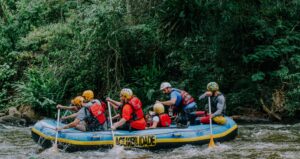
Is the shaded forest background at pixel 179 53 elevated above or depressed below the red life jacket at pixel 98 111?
above

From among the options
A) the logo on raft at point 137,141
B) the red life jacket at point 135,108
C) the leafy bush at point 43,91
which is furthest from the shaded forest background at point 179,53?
the logo on raft at point 137,141

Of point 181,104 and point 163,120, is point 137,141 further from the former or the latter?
point 181,104

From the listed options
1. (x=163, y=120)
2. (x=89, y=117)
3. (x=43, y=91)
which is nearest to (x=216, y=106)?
(x=163, y=120)

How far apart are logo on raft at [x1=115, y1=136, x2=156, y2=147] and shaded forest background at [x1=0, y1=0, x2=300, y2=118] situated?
4.80 m

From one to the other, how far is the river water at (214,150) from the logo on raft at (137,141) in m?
0.13

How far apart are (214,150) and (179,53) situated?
6205mm

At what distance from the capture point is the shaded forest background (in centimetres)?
1484

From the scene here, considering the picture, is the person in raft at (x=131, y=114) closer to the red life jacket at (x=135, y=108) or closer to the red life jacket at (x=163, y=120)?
the red life jacket at (x=135, y=108)

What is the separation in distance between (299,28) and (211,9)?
3230mm

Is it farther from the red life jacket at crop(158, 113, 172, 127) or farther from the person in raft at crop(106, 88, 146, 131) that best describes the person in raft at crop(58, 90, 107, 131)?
the red life jacket at crop(158, 113, 172, 127)

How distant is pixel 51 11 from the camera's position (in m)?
21.4

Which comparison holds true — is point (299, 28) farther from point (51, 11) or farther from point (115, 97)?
point (51, 11)

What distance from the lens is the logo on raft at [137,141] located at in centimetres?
1049

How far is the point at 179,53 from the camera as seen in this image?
16.2m
